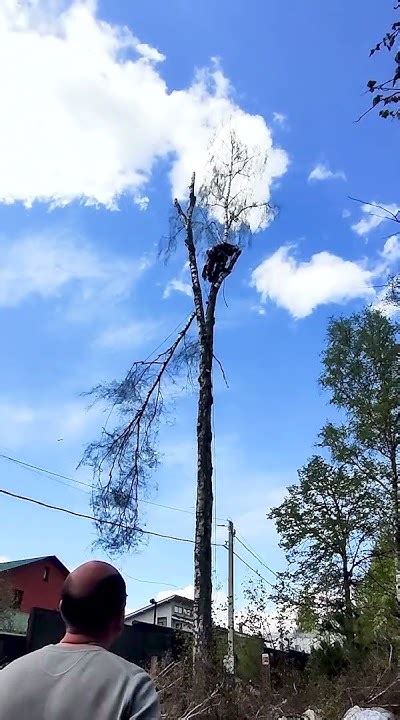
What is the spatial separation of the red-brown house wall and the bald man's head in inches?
1400

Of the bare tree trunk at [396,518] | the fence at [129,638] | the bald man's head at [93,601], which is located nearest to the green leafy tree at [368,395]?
the bare tree trunk at [396,518]

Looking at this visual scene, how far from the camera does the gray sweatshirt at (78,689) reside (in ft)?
4.99

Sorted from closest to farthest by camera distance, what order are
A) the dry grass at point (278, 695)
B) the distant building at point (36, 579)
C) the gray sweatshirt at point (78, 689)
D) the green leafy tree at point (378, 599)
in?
the gray sweatshirt at point (78, 689) < the dry grass at point (278, 695) < the green leafy tree at point (378, 599) < the distant building at point (36, 579)

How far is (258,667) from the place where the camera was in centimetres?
1198

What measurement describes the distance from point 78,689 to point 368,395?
17.0m

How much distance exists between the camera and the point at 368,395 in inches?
703

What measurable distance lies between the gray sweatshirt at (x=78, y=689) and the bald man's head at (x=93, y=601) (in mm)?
60

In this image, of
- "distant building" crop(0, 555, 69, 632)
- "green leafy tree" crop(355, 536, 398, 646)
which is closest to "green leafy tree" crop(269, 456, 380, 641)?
"green leafy tree" crop(355, 536, 398, 646)

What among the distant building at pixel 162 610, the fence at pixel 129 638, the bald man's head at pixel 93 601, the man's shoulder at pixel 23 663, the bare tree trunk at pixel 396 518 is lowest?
the man's shoulder at pixel 23 663

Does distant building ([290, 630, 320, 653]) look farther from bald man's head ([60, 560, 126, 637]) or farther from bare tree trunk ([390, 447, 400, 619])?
bald man's head ([60, 560, 126, 637])

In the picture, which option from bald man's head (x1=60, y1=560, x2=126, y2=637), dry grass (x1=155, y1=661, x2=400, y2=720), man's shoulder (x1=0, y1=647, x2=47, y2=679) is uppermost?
dry grass (x1=155, y1=661, x2=400, y2=720)

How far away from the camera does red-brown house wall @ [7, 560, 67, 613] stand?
1403 inches

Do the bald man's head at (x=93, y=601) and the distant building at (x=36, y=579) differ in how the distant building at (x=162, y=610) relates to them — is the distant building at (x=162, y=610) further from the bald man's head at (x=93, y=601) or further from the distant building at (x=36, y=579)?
the bald man's head at (x=93, y=601)

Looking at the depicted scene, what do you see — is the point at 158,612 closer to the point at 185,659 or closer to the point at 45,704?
the point at 185,659
